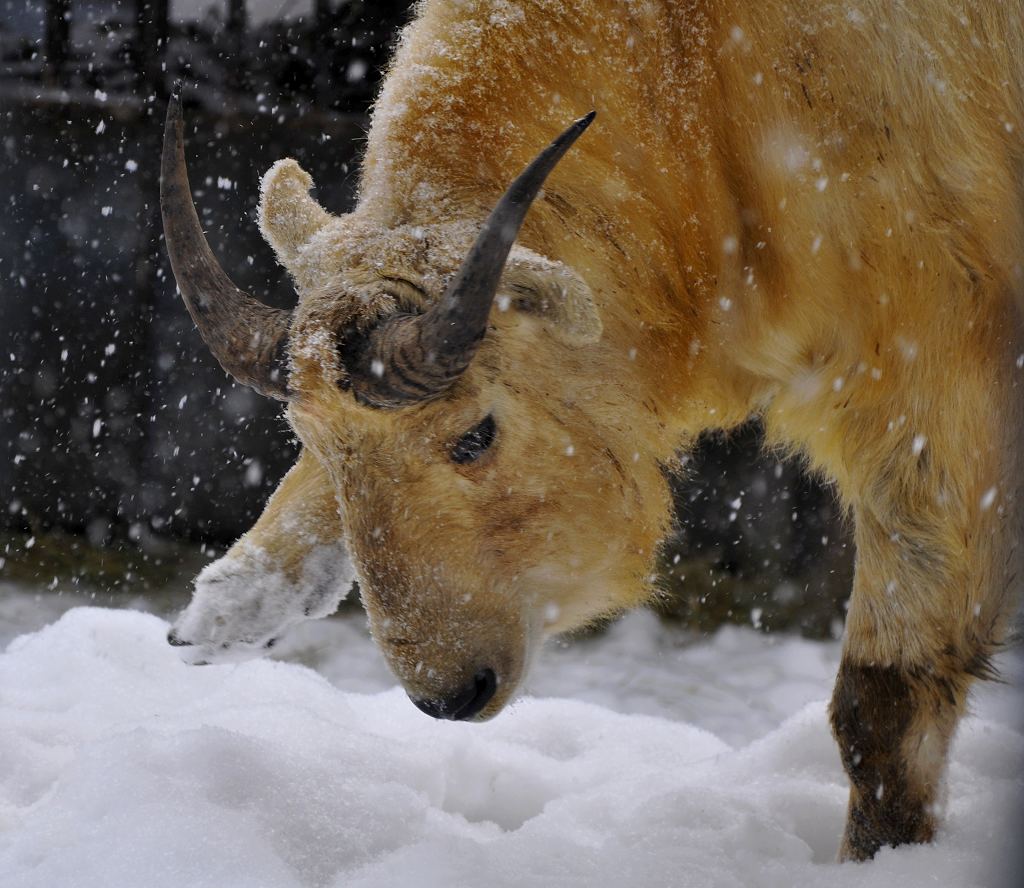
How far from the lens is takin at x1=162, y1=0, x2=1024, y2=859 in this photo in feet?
7.89

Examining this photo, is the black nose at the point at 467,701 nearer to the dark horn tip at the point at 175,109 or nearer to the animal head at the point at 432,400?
the animal head at the point at 432,400

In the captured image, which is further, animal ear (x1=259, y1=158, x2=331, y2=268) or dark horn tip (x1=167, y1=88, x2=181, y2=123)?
animal ear (x1=259, y1=158, x2=331, y2=268)

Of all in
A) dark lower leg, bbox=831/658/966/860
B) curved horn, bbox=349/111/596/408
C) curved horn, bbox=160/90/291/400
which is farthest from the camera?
dark lower leg, bbox=831/658/966/860

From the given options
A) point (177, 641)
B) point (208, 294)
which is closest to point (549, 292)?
point (208, 294)

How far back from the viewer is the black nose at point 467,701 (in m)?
2.43

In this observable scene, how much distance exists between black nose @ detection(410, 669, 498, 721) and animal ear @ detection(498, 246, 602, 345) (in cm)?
75

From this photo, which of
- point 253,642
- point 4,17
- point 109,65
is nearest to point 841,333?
point 253,642

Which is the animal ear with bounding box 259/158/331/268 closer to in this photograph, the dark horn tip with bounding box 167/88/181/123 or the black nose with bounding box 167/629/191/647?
the dark horn tip with bounding box 167/88/181/123

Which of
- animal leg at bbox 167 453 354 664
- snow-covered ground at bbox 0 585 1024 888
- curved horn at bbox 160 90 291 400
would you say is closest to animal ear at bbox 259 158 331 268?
curved horn at bbox 160 90 291 400

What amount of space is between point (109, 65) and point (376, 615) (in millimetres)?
5277

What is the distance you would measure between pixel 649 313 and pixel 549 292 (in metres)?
0.41

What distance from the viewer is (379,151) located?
2.76 metres

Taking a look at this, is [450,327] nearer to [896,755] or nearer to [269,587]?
[269,587]

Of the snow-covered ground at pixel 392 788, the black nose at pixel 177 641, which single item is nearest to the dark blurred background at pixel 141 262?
the snow-covered ground at pixel 392 788
